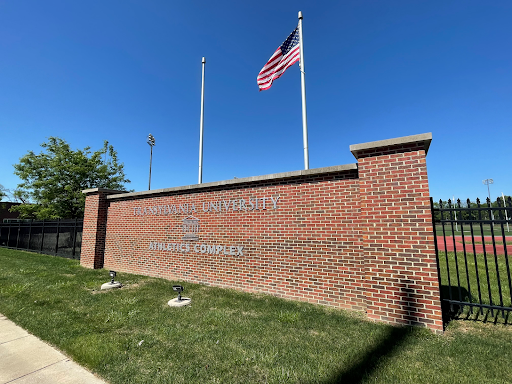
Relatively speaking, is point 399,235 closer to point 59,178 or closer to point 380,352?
point 380,352

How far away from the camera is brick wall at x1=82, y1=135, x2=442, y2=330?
4.08m

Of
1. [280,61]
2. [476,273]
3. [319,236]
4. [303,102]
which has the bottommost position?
[476,273]

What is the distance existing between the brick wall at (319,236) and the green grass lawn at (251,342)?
427mm

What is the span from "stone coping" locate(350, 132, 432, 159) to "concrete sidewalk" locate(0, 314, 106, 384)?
4.99 metres

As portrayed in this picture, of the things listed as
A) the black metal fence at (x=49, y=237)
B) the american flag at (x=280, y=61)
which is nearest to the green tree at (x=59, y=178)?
the black metal fence at (x=49, y=237)

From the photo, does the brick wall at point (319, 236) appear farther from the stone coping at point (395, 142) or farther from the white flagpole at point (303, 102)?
the white flagpole at point (303, 102)

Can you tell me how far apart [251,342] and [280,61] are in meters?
8.19

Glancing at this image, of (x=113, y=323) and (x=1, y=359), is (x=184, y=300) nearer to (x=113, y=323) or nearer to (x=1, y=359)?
(x=113, y=323)

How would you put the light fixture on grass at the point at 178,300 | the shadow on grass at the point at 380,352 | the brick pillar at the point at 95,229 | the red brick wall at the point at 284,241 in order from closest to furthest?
the shadow on grass at the point at 380,352, the red brick wall at the point at 284,241, the light fixture on grass at the point at 178,300, the brick pillar at the point at 95,229

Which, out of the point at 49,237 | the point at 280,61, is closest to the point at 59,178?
the point at 49,237

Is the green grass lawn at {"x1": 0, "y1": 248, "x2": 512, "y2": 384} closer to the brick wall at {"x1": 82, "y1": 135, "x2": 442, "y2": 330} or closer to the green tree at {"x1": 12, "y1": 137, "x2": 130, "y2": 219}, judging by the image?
the brick wall at {"x1": 82, "y1": 135, "x2": 442, "y2": 330}

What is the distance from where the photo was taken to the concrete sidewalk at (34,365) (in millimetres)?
2785

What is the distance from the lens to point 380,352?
317cm

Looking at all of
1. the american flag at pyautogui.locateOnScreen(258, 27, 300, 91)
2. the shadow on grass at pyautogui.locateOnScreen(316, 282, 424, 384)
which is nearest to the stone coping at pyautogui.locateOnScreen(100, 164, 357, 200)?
the shadow on grass at pyautogui.locateOnScreen(316, 282, 424, 384)
